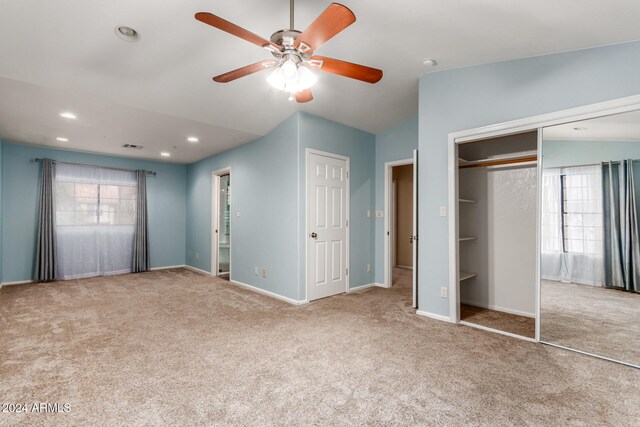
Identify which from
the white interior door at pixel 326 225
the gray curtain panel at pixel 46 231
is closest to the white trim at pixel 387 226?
the white interior door at pixel 326 225

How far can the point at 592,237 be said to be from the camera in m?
2.67

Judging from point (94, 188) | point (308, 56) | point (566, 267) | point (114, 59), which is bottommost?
point (566, 267)

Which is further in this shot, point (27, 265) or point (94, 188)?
point (94, 188)

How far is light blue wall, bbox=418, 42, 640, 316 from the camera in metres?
2.49

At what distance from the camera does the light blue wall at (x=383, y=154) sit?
15.8ft

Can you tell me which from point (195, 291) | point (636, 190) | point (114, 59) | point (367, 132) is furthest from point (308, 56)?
point (195, 291)

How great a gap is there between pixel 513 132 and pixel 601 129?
0.63 meters

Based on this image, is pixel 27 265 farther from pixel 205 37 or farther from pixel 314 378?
pixel 314 378

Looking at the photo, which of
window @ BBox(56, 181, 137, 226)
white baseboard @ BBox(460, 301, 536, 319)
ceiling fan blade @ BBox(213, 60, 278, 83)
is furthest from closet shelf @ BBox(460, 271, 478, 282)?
window @ BBox(56, 181, 137, 226)

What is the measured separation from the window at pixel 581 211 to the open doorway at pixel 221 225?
5.20 meters

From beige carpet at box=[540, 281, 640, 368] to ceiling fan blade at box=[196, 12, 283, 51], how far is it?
3063 mm

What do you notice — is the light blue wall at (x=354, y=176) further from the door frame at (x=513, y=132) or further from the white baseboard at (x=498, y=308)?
the door frame at (x=513, y=132)

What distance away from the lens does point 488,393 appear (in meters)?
2.02

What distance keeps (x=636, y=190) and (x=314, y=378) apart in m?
2.93
